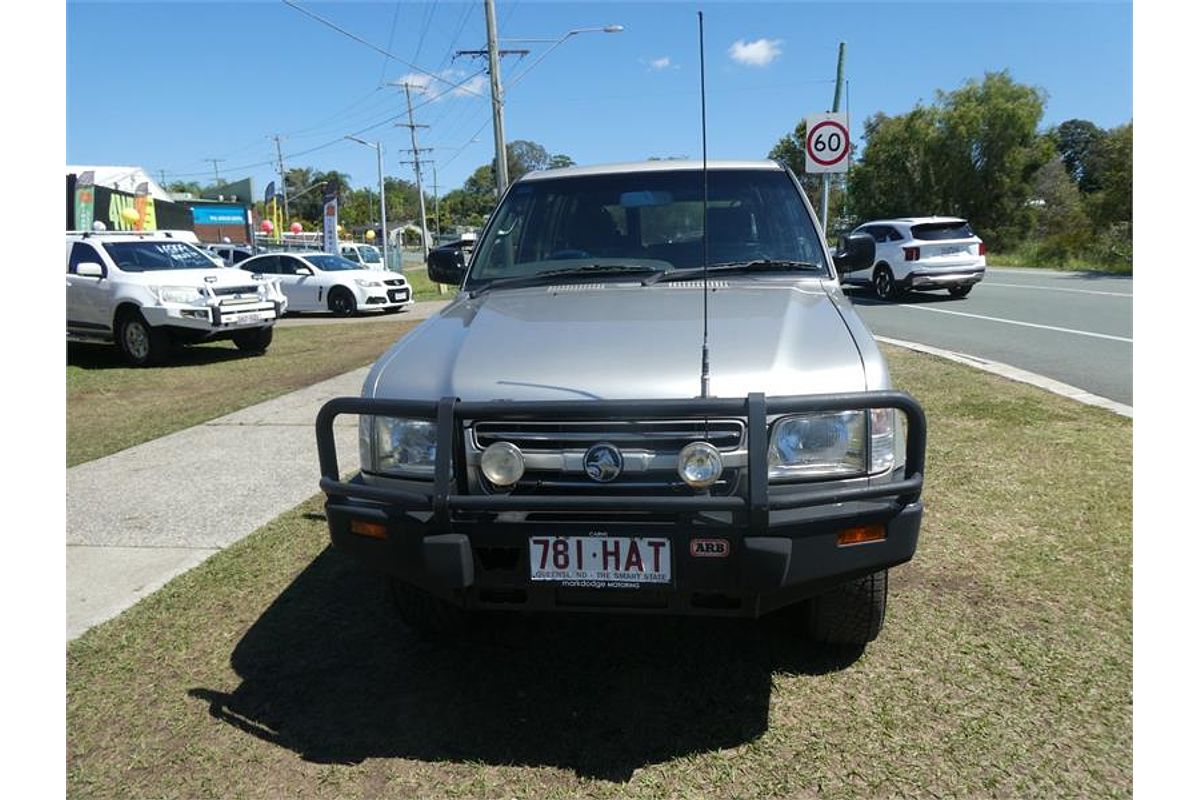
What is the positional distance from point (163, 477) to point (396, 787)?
4.09 meters

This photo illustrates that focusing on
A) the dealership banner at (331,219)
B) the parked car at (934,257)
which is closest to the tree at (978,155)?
the parked car at (934,257)

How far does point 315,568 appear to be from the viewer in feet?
13.5

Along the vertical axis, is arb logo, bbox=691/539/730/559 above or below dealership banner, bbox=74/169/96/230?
below

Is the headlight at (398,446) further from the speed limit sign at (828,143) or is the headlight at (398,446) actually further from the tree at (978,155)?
the tree at (978,155)

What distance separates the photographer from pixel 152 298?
449 inches

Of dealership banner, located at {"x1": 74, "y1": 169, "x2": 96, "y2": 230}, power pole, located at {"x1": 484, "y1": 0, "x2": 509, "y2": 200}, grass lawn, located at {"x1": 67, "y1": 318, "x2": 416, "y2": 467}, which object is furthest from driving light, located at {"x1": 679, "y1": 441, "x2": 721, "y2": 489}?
dealership banner, located at {"x1": 74, "y1": 169, "x2": 96, "y2": 230}

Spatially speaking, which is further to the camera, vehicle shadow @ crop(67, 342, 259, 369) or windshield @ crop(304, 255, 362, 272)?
windshield @ crop(304, 255, 362, 272)

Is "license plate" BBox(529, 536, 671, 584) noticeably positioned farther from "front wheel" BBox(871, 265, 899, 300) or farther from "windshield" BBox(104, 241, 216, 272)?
"front wheel" BBox(871, 265, 899, 300)

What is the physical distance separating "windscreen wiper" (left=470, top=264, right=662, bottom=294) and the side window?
33.8 feet

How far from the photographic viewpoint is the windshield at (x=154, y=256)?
1202 centimetres

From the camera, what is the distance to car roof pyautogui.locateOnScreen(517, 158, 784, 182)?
4.12 meters

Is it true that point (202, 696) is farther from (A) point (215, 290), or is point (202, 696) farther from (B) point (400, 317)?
(B) point (400, 317)

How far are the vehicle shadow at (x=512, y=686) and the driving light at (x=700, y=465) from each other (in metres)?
0.91

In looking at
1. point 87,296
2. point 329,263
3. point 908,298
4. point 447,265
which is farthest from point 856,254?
point 329,263
